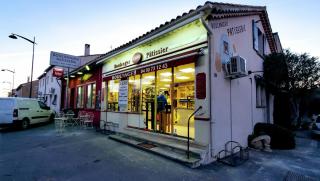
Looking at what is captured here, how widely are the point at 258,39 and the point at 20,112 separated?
49.3 ft

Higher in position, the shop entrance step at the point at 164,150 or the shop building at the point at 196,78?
the shop building at the point at 196,78

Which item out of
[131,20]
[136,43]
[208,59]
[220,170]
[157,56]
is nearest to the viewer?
[220,170]

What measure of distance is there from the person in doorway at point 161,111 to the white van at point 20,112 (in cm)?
935

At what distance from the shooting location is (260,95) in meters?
10.5

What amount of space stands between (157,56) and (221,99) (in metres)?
3.12

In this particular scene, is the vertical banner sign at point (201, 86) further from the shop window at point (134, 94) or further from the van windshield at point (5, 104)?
the van windshield at point (5, 104)

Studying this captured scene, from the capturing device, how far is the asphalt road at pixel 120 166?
442 centimetres

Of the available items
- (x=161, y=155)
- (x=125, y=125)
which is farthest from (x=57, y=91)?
(x=161, y=155)

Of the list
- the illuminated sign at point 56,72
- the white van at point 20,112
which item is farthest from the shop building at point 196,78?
the illuminated sign at point 56,72

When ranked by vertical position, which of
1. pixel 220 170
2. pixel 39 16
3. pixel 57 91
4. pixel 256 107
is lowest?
pixel 220 170

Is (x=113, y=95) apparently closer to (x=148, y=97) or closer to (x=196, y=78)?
(x=148, y=97)

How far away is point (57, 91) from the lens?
70.2 ft

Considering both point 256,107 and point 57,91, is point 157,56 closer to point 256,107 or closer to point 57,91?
point 256,107

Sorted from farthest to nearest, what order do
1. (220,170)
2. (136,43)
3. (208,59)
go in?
1. (136,43)
2. (208,59)
3. (220,170)
